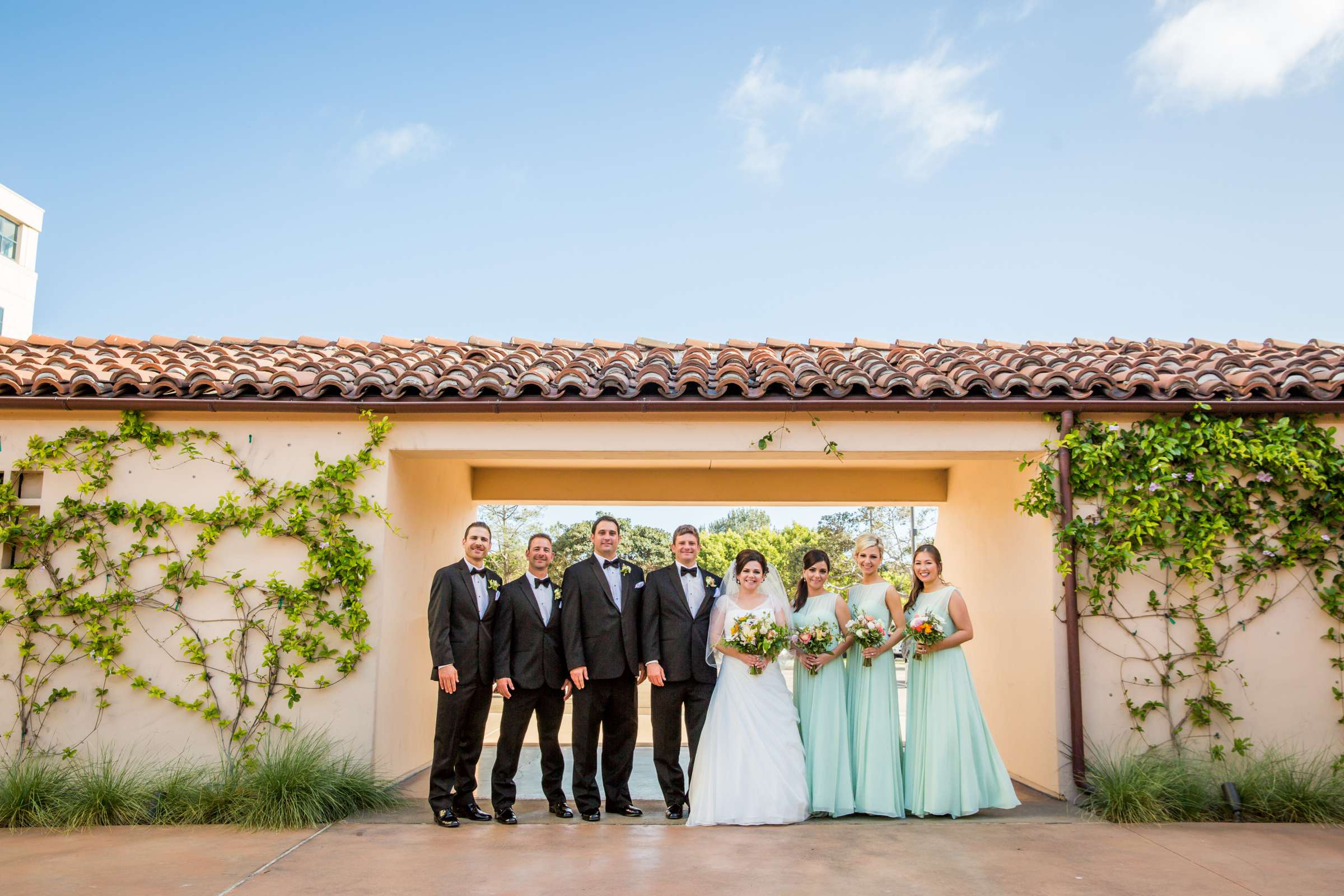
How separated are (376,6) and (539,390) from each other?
11.1m

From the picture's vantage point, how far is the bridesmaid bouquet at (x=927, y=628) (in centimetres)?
609

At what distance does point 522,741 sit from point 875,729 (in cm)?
238

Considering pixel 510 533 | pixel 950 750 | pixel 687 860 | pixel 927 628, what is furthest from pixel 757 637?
pixel 510 533

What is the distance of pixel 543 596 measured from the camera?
621 cm

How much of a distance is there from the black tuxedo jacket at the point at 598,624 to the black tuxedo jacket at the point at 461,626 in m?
0.54

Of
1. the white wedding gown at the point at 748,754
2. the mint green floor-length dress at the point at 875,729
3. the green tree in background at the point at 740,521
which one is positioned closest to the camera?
the white wedding gown at the point at 748,754

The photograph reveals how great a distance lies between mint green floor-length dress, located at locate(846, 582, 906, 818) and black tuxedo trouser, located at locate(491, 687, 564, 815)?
2.01 metres

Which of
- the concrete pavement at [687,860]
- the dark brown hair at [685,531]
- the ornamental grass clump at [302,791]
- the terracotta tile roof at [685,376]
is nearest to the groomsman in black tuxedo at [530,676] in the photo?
the concrete pavement at [687,860]

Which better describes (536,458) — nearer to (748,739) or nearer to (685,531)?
(685,531)

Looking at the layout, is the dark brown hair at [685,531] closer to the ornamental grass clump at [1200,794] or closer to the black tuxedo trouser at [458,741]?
the black tuxedo trouser at [458,741]

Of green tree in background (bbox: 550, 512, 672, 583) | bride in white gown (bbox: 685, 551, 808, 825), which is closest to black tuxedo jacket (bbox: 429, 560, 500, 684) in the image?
bride in white gown (bbox: 685, 551, 808, 825)

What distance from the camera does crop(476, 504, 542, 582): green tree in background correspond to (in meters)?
29.3

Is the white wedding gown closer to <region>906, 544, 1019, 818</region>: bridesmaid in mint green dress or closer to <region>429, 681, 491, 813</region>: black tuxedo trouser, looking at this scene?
<region>906, 544, 1019, 818</region>: bridesmaid in mint green dress

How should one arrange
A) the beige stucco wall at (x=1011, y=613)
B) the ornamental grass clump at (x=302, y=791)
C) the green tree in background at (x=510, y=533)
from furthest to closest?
the green tree in background at (x=510, y=533)
the beige stucco wall at (x=1011, y=613)
the ornamental grass clump at (x=302, y=791)
